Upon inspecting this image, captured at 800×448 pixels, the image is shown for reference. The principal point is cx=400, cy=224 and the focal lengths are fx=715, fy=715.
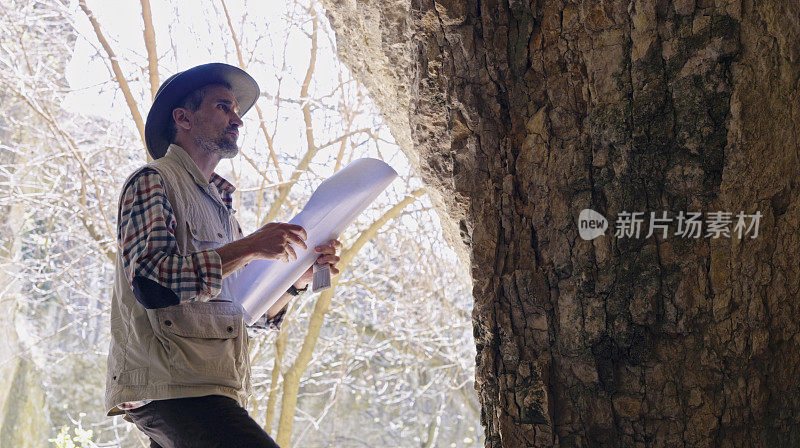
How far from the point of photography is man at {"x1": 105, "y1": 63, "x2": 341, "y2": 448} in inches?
63.5

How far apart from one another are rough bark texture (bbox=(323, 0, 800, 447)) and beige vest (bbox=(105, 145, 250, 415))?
2.02 ft

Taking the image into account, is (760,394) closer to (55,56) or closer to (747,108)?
(747,108)

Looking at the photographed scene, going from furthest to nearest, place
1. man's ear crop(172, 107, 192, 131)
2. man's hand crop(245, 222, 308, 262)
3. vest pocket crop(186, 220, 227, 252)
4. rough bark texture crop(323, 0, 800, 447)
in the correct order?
man's ear crop(172, 107, 192, 131) < vest pocket crop(186, 220, 227, 252) < man's hand crop(245, 222, 308, 262) < rough bark texture crop(323, 0, 800, 447)

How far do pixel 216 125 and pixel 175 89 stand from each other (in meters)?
0.16

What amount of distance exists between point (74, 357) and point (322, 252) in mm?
8471

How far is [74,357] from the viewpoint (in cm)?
934

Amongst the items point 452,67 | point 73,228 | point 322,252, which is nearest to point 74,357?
point 73,228

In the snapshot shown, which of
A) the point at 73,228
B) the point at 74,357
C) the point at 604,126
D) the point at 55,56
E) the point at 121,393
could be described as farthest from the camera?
the point at 74,357

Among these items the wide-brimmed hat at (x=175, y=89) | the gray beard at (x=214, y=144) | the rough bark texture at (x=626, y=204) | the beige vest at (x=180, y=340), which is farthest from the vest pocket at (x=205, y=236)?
the rough bark texture at (x=626, y=204)

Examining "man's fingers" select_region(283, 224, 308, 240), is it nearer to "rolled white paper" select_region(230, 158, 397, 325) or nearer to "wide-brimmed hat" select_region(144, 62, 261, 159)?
"rolled white paper" select_region(230, 158, 397, 325)

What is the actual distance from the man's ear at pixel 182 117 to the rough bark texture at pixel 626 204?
2.46 ft

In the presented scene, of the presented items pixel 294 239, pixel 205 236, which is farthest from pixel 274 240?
pixel 205 236

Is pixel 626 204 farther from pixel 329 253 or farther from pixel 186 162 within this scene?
pixel 186 162

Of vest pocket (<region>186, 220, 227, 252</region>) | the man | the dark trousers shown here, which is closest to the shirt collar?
the man
